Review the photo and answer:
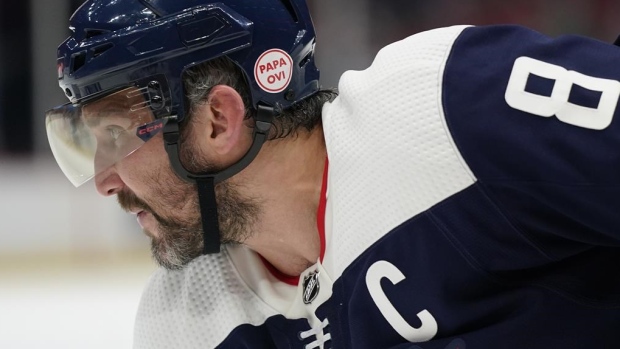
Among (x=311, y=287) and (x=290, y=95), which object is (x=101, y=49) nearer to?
(x=290, y=95)

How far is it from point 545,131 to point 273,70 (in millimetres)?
565

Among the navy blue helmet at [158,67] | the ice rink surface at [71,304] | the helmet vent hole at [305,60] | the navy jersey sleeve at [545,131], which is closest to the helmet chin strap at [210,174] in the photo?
the navy blue helmet at [158,67]

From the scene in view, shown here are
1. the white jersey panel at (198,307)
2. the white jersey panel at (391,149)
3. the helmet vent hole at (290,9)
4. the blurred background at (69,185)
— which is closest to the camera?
the white jersey panel at (391,149)

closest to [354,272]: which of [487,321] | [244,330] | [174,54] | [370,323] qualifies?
[370,323]

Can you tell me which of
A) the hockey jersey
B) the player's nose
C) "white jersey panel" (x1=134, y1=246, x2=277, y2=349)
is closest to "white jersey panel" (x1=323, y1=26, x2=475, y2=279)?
the hockey jersey

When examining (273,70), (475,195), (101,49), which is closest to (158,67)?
(101,49)

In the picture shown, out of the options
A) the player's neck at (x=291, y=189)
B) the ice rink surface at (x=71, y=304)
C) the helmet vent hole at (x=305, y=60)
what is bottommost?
the ice rink surface at (x=71, y=304)

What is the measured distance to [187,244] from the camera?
1850 millimetres

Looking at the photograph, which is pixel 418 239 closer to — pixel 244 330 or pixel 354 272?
pixel 354 272

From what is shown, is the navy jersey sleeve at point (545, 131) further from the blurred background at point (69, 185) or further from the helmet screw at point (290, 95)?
the blurred background at point (69, 185)

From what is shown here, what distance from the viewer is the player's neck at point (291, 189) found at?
1.80 meters

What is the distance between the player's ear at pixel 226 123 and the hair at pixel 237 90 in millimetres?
16

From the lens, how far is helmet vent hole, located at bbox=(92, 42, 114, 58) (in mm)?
1666

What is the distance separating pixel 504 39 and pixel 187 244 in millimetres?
743
